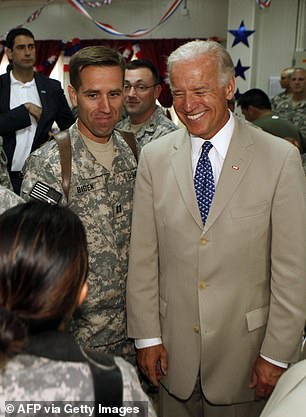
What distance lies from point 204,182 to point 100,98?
528 mm

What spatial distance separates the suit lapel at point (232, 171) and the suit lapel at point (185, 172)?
2.4 inches

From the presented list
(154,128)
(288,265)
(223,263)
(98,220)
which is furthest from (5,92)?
(288,265)

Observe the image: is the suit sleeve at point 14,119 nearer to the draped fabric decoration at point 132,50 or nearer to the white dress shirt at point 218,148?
the white dress shirt at point 218,148

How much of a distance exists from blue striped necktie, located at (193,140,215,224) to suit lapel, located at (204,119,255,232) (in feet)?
0.14

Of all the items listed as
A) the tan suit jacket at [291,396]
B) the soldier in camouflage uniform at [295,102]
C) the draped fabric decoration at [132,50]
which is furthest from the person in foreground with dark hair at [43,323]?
the draped fabric decoration at [132,50]

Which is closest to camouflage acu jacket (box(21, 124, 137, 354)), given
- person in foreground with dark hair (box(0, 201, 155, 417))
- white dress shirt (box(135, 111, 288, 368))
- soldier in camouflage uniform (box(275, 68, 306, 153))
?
white dress shirt (box(135, 111, 288, 368))

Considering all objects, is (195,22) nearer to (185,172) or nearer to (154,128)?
(154,128)

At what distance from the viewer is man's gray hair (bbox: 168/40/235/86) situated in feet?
5.26

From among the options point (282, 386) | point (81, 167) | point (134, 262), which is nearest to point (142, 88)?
point (81, 167)

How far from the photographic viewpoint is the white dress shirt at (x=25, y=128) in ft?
10.6

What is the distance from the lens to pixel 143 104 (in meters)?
3.15

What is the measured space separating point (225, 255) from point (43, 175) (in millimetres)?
723

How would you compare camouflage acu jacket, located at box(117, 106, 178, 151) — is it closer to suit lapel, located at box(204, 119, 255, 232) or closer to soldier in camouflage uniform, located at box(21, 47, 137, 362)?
soldier in camouflage uniform, located at box(21, 47, 137, 362)

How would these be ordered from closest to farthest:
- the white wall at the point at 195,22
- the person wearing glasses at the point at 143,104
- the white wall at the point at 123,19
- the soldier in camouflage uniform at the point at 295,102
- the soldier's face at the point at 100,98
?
1. the soldier's face at the point at 100,98
2. the person wearing glasses at the point at 143,104
3. the soldier in camouflage uniform at the point at 295,102
4. the white wall at the point at 195,22
5. the white wall at the point at 123,19
